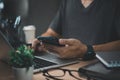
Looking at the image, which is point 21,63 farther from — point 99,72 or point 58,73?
point 99,72

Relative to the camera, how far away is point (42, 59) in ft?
5.26

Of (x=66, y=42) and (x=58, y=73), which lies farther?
(x=66, y=42)

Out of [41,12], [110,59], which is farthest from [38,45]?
[41,12]

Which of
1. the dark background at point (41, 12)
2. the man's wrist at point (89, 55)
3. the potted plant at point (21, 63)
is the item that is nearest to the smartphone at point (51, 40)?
the man's wrist at point (89, 55)

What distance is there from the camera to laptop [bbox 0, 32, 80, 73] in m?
1.36

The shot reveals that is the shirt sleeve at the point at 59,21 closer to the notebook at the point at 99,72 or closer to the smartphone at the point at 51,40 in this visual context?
the smartphone at the point at 51,40

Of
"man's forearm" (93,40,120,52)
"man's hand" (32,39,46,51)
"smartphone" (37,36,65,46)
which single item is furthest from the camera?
"man's forearm" (93,40,120,52)

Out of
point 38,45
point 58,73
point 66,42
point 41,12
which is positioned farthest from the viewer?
point 41,12

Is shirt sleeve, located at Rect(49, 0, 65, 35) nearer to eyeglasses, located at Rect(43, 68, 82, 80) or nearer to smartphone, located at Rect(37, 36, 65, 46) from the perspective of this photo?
smartphone, located at Rect(37, 36, 65, 46)

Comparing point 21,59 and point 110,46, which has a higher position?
point 21,59

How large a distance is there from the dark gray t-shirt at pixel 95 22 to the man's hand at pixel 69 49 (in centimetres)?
42

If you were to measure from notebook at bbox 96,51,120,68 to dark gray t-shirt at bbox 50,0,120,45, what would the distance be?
555 millimetres

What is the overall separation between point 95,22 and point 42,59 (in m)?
0.66

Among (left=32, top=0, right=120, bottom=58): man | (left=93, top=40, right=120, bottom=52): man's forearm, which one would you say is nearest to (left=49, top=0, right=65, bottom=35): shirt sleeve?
(left=32, top=0, right=120, bottom=58): man
